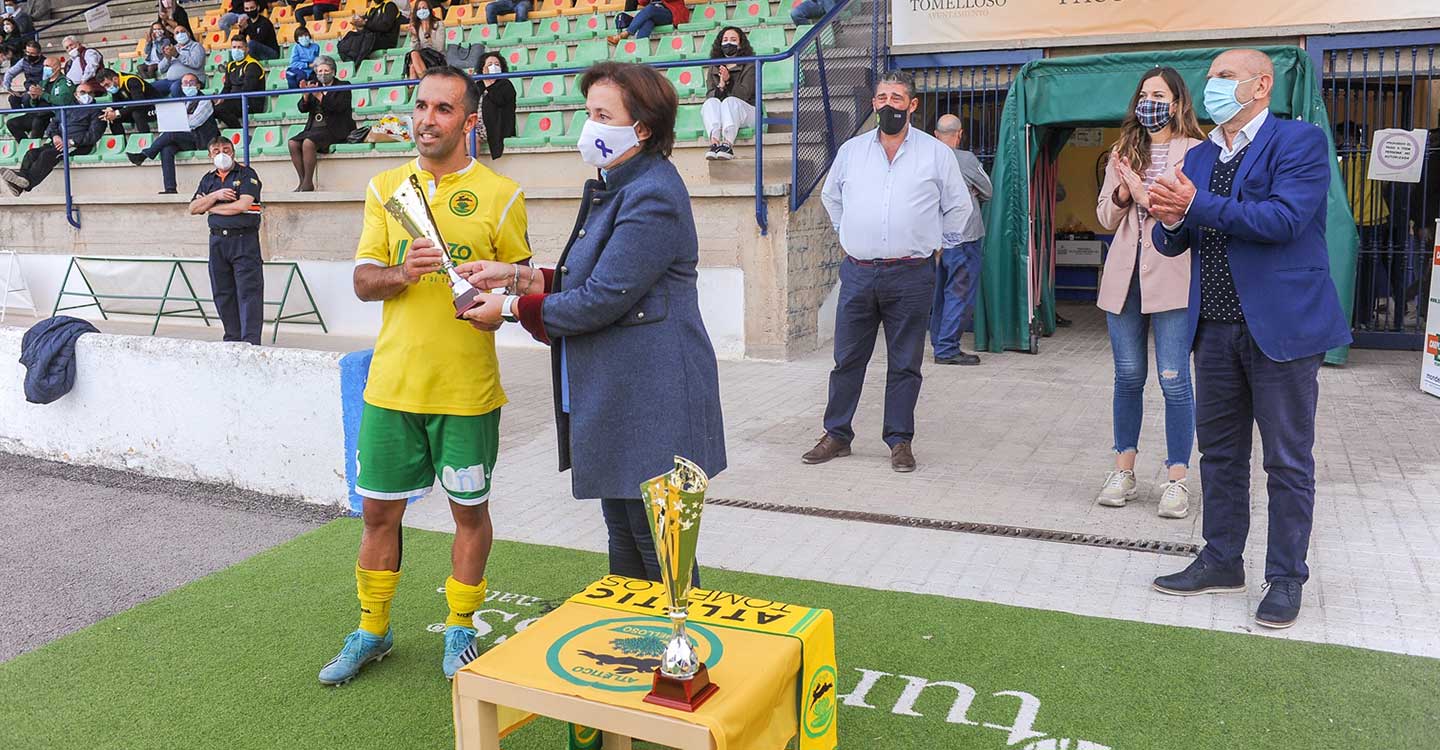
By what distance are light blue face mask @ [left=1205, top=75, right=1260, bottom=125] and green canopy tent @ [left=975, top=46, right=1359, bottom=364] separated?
5.33 metres

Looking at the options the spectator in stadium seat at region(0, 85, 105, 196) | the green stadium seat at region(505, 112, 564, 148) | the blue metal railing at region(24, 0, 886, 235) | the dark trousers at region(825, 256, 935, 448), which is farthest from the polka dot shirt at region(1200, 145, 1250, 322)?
the spectator in stadium seat at region(0, 85, 105, 196)

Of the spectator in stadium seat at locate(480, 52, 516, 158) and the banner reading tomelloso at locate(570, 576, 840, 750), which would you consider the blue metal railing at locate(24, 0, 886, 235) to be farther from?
the banner reading tomelloso at locate(570, 576, 840, 750)

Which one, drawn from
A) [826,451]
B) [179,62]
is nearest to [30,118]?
[179,62]

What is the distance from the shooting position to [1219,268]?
3.97m

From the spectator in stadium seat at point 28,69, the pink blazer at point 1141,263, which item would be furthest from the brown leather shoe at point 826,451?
the spectator in stadium seat at point 28,69

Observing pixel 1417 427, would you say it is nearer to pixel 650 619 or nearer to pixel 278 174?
pixel 650 619

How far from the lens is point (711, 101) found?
10328 mm

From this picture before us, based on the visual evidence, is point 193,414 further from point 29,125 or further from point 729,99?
point 29,125

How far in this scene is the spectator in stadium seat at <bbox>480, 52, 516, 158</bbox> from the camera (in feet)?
37.5

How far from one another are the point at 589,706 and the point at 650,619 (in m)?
0.45

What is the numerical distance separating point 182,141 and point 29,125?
151 inches

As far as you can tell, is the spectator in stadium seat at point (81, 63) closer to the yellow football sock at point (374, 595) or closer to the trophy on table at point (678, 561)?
the yellow football sock at point (374, 595)

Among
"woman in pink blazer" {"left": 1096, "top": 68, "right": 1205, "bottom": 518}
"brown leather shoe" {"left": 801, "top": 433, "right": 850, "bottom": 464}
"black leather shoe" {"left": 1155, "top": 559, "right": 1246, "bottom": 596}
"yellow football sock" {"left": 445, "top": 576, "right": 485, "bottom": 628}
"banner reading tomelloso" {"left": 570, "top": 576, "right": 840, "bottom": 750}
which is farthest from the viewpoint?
"brown leather shoe" {"left": 801, "top": 433, "right": 850, "bottom": 464}

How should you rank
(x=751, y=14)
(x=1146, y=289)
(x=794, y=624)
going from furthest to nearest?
1. (x=751, y=14)
2. (x=1146, y=289)
3. (x=794, y=624)
